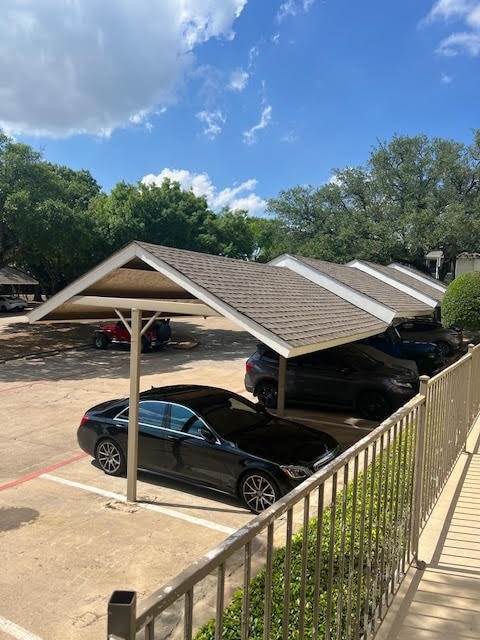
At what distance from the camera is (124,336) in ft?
81.6

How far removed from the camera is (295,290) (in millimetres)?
11852

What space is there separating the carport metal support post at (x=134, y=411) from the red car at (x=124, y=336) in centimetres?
1667

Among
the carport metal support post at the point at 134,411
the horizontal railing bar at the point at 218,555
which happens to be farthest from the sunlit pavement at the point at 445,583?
the carport metal support post at the point at 134,411

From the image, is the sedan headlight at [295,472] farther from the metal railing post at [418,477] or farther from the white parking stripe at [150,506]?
the metal railing post at [418,477]

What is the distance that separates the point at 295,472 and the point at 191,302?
3.27m

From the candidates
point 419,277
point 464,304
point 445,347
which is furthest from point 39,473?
point 419,277

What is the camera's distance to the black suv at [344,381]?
1191cm

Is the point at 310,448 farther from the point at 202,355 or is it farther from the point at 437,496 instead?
the point at 202,355

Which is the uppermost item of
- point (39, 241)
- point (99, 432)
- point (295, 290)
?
point (39, 241)

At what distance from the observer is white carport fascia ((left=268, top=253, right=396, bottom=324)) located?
45.3 ft

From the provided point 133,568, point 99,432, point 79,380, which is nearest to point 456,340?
point 79,380

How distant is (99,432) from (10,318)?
98.8ft

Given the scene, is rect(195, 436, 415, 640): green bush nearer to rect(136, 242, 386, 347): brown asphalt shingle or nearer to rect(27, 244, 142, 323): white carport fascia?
rect(136, 242, 386, 347): brown asphalt shingle

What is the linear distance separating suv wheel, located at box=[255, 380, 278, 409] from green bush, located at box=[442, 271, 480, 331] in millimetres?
9329
